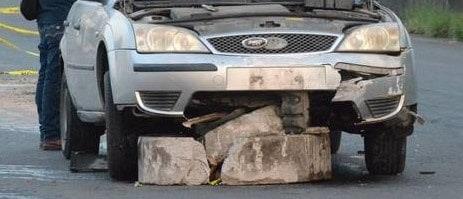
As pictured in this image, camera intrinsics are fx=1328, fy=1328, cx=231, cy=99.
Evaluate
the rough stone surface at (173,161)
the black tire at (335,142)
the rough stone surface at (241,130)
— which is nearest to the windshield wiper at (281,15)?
the rough stone surface at (241,130)

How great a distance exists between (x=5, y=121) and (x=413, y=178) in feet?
19.2

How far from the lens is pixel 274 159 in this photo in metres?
7.82

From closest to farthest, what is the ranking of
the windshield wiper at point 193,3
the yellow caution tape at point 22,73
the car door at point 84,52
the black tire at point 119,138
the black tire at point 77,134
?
the black tire at point 119,138 < the windshield wiper at point 193,3 < the car door at point 84,52 < the black tire at point 77,134 < the yellow caution tape at point 22,73

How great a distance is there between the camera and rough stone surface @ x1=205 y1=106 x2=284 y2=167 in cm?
788

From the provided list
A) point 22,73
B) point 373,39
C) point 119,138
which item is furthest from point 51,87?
point 22,73

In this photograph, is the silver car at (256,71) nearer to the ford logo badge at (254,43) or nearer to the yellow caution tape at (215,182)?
the ford logo badge at (254,43)

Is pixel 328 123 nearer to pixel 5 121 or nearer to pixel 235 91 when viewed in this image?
pixel 235 91

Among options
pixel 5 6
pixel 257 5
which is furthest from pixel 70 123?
pixel 5 6

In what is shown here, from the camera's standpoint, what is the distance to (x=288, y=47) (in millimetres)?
7879

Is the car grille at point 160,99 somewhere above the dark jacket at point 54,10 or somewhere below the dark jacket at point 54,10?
above

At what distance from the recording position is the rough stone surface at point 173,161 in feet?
25.7

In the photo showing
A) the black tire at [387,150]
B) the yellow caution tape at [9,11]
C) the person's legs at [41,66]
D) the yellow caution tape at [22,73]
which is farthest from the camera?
the yellow caution tape at [9,11]

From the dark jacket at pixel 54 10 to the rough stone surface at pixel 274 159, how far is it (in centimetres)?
315

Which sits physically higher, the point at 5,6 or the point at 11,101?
the point at 11,101
